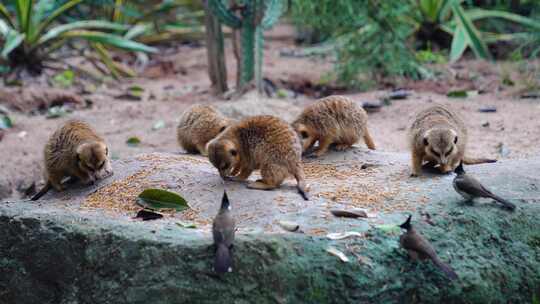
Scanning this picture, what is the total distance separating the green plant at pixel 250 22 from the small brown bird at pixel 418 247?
246 inches

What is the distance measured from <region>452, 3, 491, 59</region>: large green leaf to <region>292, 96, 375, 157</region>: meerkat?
608cm

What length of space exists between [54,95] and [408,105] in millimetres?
Result: 5366

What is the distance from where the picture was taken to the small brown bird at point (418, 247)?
13.0 ft

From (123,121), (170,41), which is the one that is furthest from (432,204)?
(170,41)

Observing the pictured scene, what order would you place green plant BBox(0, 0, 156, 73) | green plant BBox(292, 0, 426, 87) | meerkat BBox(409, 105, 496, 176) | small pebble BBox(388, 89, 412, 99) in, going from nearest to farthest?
1. meerkat BBox(409, 105, 496, 176)
2. small pebble BBox(388, 89, 412, 99)
3. green plant BBox(292, 0, 426, 87)
4. green plant BBox(0, 0, 156, 73)

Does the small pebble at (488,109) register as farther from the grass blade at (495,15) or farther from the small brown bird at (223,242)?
the small brown bird at (223,242)

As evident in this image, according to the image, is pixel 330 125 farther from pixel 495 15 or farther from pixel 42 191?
Result: pixel 495 15

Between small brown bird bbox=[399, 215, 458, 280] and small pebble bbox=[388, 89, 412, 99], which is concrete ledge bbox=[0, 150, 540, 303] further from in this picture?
small pebble bbox=[388, 89, 412, 99]

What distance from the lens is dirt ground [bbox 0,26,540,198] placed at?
8086 mm

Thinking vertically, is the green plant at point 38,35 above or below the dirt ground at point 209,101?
above

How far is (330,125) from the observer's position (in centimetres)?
623

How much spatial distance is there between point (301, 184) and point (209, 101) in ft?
19.6

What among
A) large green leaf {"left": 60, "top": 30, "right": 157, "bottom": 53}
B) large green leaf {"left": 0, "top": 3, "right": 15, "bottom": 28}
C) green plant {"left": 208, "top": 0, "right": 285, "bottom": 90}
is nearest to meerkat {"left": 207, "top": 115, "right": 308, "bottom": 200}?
green plant {"left": 208, "top": 0, "right": 285, "bottom": 90}

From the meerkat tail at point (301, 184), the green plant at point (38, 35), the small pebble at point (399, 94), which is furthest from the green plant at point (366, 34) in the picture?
the meerkat tail at point (301, 184)
